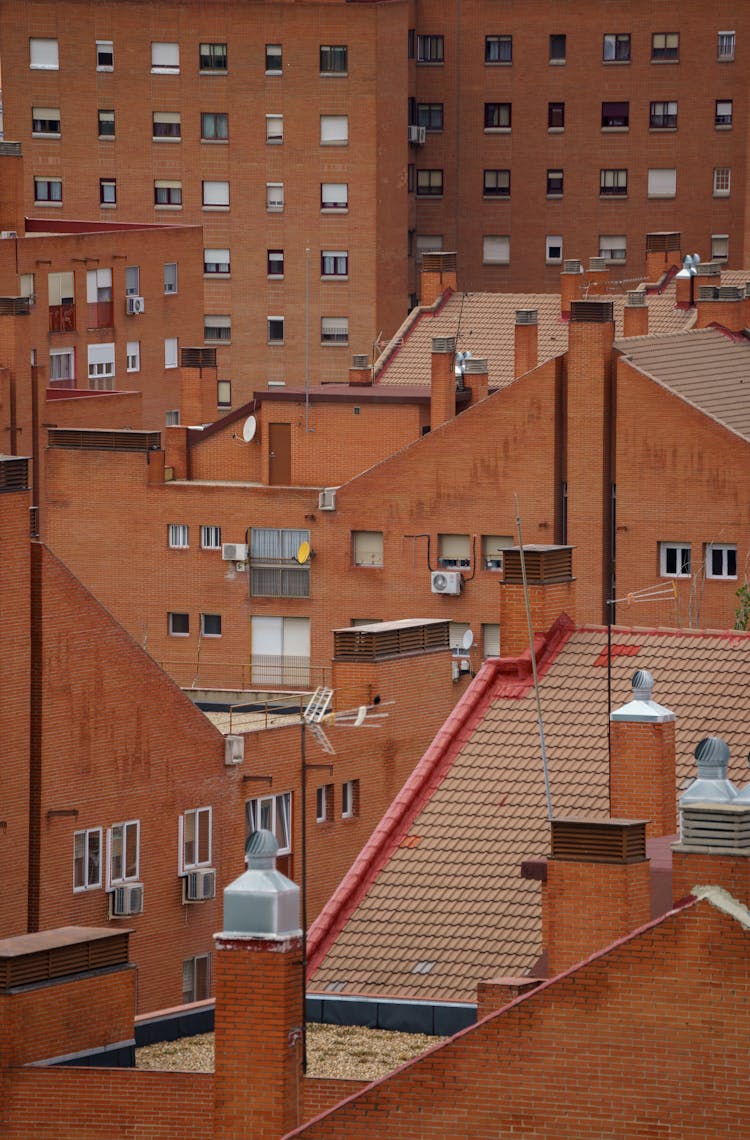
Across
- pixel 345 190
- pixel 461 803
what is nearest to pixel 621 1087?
pixel 461 803

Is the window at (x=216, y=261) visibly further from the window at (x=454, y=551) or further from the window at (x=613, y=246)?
the window at (x=454, y=551)

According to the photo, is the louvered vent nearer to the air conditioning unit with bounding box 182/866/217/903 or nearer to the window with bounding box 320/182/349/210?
the air conditioning unit with bounding box 182/866/217/903

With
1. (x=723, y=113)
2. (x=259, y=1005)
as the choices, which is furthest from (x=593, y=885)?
(x=723, y=113)

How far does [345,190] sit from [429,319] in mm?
23948

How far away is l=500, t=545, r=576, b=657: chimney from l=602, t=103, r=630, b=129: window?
81028mm

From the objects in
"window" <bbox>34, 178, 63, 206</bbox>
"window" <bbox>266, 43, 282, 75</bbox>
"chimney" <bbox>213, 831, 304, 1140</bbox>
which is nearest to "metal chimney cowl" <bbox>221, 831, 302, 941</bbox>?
"chimney" <bbox>213, 831, 304, 1140</bbox>

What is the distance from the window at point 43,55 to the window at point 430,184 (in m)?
15.1

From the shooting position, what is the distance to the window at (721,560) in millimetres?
69750

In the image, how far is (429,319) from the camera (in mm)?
92125

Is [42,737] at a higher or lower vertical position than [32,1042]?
higher

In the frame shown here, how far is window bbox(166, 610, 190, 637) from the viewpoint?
76.3 metres

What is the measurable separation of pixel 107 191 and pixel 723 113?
75.6ft

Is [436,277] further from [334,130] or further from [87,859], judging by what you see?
[87,859]

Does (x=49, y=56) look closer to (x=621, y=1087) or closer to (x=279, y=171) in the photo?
(x=279, y=171)
